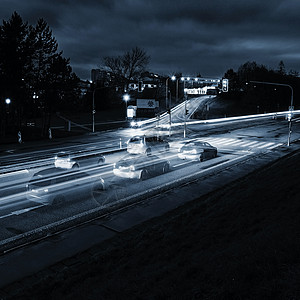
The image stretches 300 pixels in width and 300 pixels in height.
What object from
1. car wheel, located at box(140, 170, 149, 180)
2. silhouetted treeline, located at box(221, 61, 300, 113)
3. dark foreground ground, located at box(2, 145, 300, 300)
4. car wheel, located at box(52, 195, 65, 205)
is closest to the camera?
dark foreground ground, located at box(2, 145, 300, 300)

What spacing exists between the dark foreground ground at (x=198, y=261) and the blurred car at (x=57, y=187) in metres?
4.04

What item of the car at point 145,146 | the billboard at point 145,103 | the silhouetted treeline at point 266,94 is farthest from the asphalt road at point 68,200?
the silhouetted treeline at point 266,94

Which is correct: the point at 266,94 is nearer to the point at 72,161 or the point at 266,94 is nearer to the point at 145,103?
the point at 145,103

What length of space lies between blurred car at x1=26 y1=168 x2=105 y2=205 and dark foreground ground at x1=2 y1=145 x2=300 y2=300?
13.3 ft

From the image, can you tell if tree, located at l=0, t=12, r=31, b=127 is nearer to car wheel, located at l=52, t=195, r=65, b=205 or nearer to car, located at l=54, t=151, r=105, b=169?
car, located at l=54, t=151, r=105, b=169

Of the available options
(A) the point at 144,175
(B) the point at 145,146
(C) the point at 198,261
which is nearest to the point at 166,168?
(A) the point at 144,175

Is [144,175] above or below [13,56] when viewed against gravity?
below

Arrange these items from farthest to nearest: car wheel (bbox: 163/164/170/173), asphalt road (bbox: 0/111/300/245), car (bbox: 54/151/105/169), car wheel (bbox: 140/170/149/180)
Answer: car wheel (bbox: 163/164/170/173) < car (bbox: 54/151/105/169) < car wheel (bbox: 140/170/149/180) < asphalt road (bbox: 0/111/300/245)

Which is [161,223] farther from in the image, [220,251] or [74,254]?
[220,251]

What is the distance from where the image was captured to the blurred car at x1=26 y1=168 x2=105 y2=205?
38.5ft

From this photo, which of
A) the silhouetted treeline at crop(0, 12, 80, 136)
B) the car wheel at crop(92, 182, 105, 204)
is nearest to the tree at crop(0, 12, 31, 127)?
the silhouetted treeline at crop(0, 12, 80, 136)

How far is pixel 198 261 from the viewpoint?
19.5ft

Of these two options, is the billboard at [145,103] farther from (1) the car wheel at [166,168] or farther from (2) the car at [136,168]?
(2) the car at [136,168]

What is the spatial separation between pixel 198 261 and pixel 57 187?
810cm
